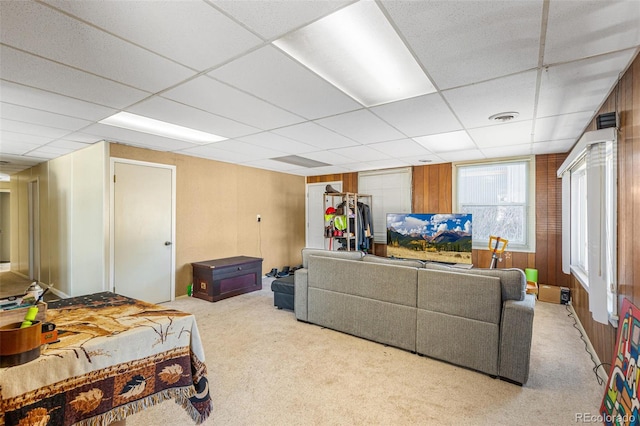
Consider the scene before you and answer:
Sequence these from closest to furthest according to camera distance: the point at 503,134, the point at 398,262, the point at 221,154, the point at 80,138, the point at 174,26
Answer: the point at 174,26 → the point at 398,262 → the point at 503,134 → the point at 80,138 → the point at 221,154

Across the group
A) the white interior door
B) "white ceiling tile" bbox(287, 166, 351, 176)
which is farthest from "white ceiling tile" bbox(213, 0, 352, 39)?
the white interior door

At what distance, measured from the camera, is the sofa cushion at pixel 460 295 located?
2496 mm

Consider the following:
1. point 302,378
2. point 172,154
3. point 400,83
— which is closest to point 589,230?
point 400,83

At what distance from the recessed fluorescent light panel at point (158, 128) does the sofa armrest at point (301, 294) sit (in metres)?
2.02

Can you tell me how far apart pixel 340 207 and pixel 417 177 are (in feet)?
5.41

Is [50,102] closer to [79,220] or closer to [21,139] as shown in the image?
[21,139]

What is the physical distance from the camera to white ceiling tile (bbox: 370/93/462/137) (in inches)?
104

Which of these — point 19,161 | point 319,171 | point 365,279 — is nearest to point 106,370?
point 365,279

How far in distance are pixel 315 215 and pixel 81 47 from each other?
5.84 metres

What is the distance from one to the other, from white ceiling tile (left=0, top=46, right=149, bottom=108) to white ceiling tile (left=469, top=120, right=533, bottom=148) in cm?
352

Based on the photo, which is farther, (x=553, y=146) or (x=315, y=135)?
(x=553, y=146)

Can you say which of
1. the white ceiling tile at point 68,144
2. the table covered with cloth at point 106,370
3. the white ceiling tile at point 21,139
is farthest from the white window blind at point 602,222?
the white ceiling tile at point 21,139

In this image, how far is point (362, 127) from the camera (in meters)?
3.38

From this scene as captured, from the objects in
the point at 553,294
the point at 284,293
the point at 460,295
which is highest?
the point at 460,295
